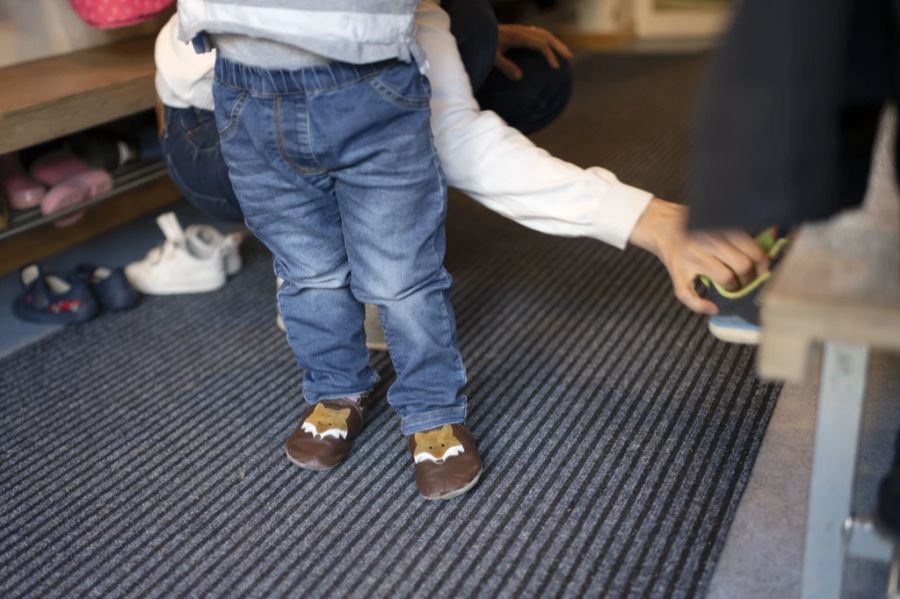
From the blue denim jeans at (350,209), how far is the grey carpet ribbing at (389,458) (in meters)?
0.12

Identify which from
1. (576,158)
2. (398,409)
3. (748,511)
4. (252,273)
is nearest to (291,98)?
(398,409)

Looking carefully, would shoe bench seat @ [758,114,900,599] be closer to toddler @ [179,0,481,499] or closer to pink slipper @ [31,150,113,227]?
toddler @ [179,0,481,499]

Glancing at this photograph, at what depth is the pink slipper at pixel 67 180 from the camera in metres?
1.63

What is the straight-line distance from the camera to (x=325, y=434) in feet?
3.72

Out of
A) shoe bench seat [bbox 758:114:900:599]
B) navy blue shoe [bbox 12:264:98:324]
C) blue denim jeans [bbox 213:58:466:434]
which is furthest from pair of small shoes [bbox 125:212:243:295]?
shoe bench seat [bbox 758:114:900:599]

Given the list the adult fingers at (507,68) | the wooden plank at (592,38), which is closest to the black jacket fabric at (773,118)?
the adult fingers at (507,68)

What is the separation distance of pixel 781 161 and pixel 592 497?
22.8 inches

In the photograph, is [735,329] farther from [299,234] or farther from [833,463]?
[299,234]

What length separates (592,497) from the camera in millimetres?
1042

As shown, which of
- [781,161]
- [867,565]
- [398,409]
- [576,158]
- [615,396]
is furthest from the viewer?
[576,158]

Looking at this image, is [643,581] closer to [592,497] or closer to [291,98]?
[592,497]

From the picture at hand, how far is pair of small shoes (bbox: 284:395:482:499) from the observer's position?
1056mm

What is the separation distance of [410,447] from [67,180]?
0.93 m

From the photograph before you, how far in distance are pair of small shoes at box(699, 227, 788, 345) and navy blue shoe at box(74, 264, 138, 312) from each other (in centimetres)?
99
